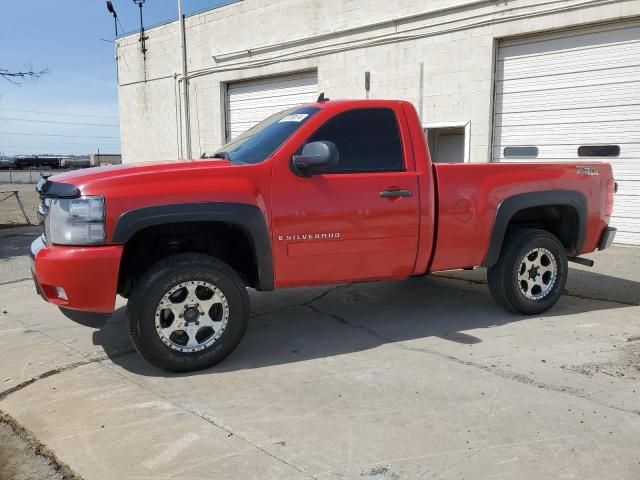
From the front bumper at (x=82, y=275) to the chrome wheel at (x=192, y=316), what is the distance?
377 mm

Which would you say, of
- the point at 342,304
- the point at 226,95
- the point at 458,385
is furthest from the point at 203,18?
the point at 458,385

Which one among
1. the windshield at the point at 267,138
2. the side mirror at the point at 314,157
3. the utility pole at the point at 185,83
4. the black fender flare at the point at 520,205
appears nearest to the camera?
the side mirror at the point at 314,157

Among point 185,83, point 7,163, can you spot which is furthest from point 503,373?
point 7,163

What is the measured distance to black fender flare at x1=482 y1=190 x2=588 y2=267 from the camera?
5230mm

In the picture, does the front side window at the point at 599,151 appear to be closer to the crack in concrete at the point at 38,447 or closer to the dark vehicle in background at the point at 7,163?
the crack in concrete at the point at 38,447

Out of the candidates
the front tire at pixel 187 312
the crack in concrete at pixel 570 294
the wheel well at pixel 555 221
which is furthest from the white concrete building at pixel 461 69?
the front tire at pixel 187 312

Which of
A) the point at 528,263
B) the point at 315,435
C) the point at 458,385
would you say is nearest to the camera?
the point at 315,435

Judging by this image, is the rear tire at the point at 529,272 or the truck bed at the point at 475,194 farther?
the rear tire at the point at 529,272

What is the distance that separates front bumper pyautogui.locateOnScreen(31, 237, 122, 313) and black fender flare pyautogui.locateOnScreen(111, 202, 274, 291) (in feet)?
0.52

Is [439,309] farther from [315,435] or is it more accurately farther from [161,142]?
[161,142]

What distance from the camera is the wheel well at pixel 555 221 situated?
5.72m

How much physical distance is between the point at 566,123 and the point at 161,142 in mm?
12736

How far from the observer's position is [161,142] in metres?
18.5

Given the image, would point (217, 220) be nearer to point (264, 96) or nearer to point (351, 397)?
point (351, 397)
